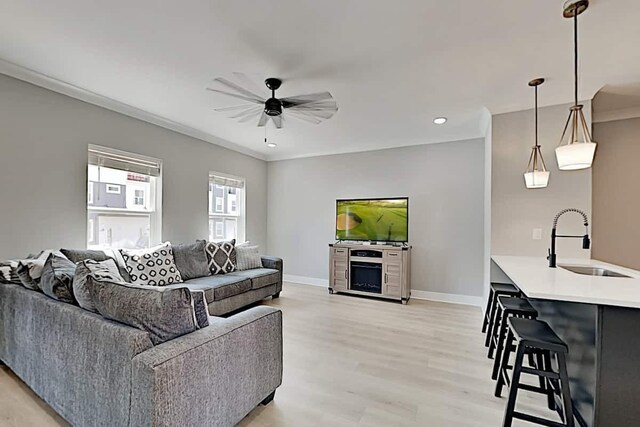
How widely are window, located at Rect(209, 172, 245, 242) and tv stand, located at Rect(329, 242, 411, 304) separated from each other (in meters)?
1.87

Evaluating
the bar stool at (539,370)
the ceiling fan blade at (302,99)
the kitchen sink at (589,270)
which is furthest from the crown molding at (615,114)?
the ceiling fan blade at (302,99)

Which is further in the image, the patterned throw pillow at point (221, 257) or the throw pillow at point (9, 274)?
the patterned throw pillow at point (221, 257)

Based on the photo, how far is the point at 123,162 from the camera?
3740 millimetres

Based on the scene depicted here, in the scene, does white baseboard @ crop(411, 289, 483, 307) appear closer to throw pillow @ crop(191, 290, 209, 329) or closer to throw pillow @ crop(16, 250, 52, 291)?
throw pillow @ crop(191, 290, 209, 329)

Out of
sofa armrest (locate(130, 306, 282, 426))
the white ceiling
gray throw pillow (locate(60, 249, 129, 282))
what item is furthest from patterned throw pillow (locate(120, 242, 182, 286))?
sofa armrest (locate(130, 306, 282, 426))

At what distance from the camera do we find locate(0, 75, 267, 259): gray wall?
2799 mm

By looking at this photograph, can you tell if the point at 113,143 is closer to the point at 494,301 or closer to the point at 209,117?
the point at 209,117

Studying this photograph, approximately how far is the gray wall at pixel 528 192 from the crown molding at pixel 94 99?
4.12 meters

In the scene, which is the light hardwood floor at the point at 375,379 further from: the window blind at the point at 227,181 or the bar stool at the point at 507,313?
the window blind at the point at 227,181

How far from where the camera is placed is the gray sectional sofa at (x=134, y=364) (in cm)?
134

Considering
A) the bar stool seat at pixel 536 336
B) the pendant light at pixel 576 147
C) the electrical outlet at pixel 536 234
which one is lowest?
the bar stool seat at pixel 536 336

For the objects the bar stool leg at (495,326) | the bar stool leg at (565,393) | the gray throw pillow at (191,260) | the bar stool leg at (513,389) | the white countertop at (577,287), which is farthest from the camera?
the gray throw pillow at (191,260)

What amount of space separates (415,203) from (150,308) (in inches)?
172

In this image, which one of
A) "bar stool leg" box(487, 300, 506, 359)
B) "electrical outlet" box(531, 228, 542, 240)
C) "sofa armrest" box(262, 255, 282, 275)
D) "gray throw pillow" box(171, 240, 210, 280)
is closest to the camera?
"bar stool leg" box(487, 300, 506, 359)
